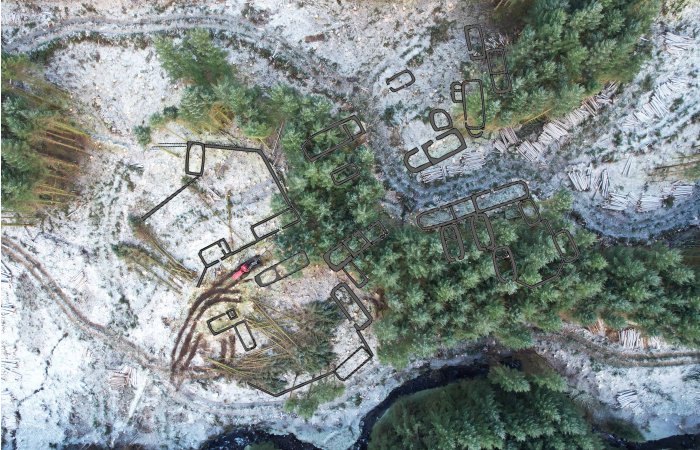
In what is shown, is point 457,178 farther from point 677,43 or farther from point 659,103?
point 677,43

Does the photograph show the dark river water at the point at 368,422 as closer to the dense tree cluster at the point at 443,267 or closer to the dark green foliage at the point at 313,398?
the dark green foliage at the point at 313,398

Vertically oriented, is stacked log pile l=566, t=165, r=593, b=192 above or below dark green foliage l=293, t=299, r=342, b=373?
above

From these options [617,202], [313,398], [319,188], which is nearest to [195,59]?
[319,188]

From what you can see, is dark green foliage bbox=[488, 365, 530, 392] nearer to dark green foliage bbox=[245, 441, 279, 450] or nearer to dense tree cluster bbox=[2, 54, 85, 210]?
dark green foliage bbox=[245, 441, 279, 450]

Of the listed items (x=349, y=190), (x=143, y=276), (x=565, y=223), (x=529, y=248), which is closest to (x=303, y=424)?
(x=143, y=276)

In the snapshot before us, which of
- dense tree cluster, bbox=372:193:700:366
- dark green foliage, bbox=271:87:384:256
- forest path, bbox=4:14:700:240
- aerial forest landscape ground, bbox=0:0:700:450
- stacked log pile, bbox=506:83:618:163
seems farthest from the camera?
forest path, bbox=4:14:700:240

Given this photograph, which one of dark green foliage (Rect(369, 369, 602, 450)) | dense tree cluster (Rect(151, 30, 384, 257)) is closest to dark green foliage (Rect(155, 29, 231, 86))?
dense tree cluster (Rect(151, 30, 384, 257))

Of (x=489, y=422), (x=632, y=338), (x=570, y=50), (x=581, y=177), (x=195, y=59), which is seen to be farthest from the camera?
(x=581, y=177)

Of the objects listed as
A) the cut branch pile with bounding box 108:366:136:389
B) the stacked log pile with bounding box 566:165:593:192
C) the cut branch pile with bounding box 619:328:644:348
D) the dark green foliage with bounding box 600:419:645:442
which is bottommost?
the dark green foliage with bounding box 600:419:645:442
